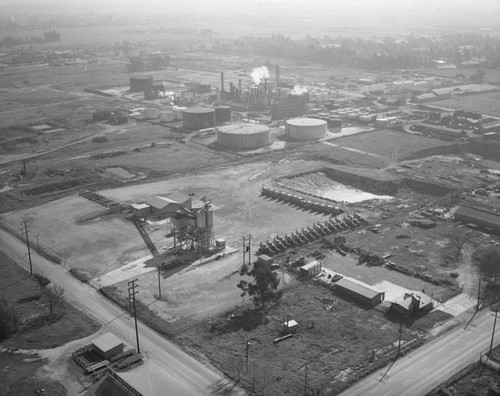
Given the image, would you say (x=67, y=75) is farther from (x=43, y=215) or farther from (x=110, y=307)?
(x=110, y=307)

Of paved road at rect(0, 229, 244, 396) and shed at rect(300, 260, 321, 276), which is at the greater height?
shed at rect(300, 260, 321, 276)

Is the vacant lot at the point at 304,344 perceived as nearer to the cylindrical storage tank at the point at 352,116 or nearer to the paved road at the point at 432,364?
the paved road at the point at 432,364

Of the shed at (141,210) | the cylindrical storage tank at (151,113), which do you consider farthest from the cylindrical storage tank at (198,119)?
the shed at (141,210)

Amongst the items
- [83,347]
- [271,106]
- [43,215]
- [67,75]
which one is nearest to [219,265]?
[83,347]

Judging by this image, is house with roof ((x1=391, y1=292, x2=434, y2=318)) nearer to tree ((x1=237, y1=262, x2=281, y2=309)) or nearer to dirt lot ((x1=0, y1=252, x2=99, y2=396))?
tree ((x1=237, y1=262, x2=281, y2=309))

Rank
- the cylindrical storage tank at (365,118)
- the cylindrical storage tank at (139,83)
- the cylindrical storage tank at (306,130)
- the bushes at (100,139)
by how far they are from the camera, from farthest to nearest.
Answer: the cylindrical storage tank at (139,83), the cylindrical storage tank at (365,118), the cylindrical storage tank at (306,130), the bushes at (100,139)

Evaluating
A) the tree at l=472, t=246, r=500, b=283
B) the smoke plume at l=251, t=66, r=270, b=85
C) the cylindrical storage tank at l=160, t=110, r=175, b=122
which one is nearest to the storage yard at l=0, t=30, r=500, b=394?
the cylindrical storage tank at l=160, t=110, r=175, b=122
